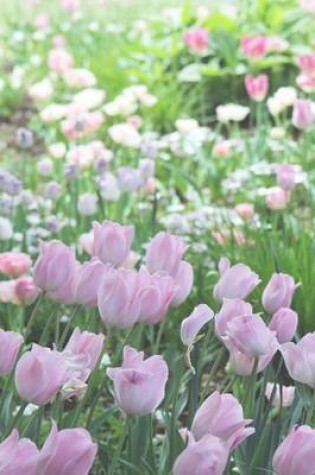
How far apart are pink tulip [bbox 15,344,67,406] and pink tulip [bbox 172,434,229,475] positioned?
207 mm

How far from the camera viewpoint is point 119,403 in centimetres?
118

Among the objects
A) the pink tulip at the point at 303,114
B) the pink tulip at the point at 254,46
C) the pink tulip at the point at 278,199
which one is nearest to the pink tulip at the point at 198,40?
the pink tulip at the point at 254,46

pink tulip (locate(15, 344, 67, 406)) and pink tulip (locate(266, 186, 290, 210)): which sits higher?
pink tulip (locate(15, 344, 67, 406))

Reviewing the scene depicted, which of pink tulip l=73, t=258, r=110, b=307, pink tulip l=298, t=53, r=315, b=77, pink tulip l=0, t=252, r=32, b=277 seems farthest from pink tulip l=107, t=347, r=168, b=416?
pink tulip l=298, t=53, r=315, b=77

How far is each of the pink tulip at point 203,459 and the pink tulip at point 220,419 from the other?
0.29 feet

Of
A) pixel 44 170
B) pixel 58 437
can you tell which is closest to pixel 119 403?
pixel 58 437

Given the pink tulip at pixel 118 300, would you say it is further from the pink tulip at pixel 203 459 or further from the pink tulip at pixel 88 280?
the pink tulip at pixel 203 459

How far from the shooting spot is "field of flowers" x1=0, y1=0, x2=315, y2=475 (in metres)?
1.20

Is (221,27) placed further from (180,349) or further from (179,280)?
(179,280)

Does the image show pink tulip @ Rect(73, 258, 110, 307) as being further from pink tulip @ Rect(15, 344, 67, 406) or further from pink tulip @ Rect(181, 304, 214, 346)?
pink tulip @ Rect(15, 344, 67, 406)

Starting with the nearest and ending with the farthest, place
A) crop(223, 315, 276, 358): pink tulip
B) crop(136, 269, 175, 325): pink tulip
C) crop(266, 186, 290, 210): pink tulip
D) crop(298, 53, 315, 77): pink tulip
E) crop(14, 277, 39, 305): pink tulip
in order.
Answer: crop(223, 315, 276, 358): pink tulip, crop(136, 269, 175, 325): pink tulip, crop(14, 277, 39, 305): pink tulip, crop(266, 186, 290, 210): pink tulip, crop(298, 53, 315, 77): pink tulip

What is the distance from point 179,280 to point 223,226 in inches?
58.6

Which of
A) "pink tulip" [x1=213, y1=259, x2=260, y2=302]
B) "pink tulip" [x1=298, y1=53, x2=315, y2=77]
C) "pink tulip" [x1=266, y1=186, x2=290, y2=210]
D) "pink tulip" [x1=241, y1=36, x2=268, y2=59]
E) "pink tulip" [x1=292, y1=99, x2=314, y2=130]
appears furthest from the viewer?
"pink tulip" [x1=241, y1=36, x2=268, y2=59]

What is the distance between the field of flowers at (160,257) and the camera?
1.20m
